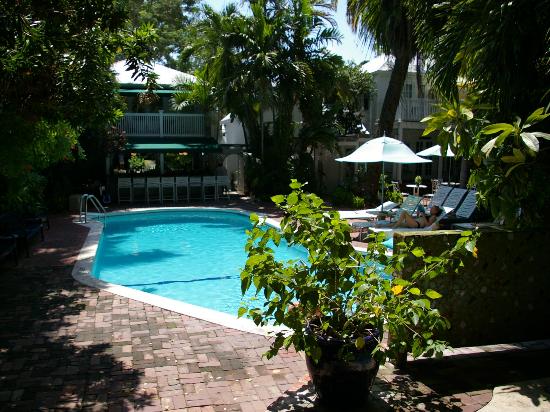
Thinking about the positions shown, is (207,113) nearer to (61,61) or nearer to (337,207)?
(337,207)

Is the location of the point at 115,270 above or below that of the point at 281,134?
below

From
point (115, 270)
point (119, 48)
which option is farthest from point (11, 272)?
point (119, 48)

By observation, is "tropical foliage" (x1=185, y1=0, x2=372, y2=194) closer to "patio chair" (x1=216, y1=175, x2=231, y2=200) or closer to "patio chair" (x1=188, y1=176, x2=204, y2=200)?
"patio chair" (x1=216, y1=175, x2=231, y2=200)

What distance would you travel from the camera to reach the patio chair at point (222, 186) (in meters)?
22.1

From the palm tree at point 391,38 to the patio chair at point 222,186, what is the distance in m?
7.73

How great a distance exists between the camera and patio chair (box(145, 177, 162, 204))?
20969mm

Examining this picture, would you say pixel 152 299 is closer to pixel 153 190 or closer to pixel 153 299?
pixel 153 299

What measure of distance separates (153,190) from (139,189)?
58 centimetres

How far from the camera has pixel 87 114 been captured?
6.91 meters

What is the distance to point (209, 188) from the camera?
882 inches

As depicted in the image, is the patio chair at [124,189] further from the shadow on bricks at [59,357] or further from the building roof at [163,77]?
the shadow on bricks at [59,357]

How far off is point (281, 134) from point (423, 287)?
1644 centimetres

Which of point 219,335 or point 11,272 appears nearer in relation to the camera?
point 219,335

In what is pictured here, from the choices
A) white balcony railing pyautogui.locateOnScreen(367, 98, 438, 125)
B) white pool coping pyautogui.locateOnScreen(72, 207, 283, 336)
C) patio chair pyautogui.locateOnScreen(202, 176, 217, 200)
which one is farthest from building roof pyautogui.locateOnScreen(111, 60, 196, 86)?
white pool coping pyautogui.locateOnScreen(72, 207, 283, 336)
